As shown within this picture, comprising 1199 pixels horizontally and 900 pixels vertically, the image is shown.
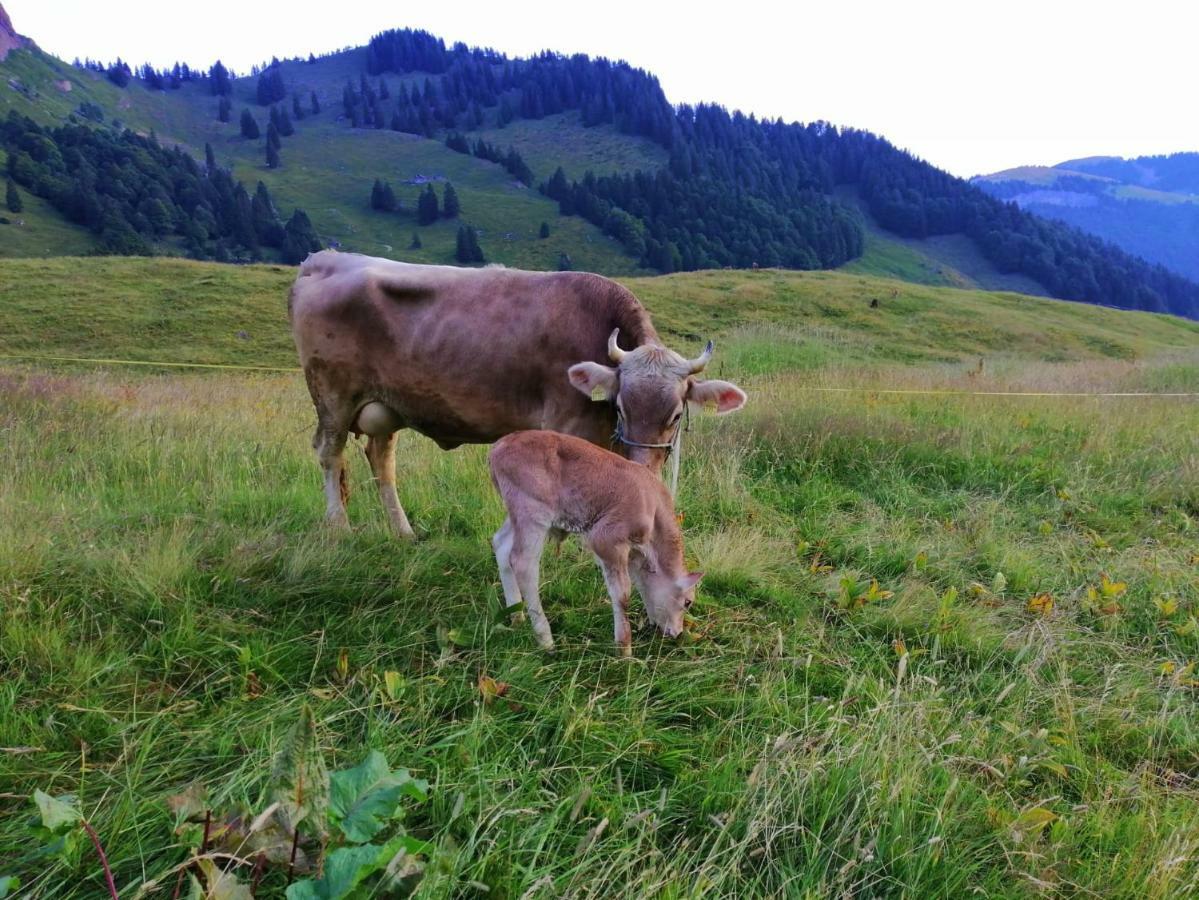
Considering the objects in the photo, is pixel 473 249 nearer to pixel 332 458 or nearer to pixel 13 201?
pixel 13 201

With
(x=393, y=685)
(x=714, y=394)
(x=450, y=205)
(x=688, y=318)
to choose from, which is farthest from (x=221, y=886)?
(x=450, y=205)

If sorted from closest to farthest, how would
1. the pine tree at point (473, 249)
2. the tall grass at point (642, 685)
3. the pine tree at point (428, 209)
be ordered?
the tall grass at point (642, 685) < the pine tree at point (473, 249) < the pine tree at point (428, 209)

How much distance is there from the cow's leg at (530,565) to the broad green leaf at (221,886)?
1.98 meters

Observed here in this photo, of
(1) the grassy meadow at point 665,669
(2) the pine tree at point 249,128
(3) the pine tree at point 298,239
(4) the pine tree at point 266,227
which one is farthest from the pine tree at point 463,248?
(1) the grassy meadow at point 665,669

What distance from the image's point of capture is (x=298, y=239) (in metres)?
115

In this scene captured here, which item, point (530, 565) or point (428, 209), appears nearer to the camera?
point (530, 565)

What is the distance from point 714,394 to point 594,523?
5.06ft

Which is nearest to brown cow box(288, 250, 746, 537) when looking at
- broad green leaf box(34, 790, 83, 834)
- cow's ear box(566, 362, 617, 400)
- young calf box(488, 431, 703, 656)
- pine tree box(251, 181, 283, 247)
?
cow's ear box(566, 362, 617, 400)

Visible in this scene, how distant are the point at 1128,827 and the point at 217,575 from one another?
14.3 ft

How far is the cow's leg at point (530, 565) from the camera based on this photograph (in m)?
3.68

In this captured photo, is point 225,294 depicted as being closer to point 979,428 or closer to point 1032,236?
point 979,428

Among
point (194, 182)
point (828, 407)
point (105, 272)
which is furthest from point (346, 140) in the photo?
point (828, 407)

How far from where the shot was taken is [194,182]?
118 m

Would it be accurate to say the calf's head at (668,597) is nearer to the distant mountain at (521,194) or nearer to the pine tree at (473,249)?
the distant mountain at (521,194)
